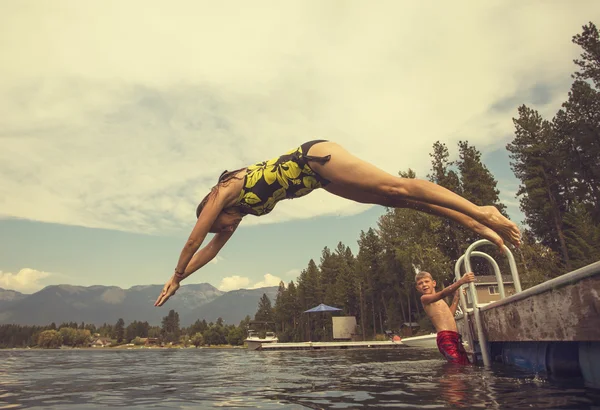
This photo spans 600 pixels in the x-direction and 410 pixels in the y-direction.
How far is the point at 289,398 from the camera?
3.78 meters

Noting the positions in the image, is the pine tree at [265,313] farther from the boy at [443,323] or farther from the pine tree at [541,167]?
the boy at [443,323]

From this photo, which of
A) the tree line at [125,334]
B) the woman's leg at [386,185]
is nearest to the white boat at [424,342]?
the woman's leg at [386,185]

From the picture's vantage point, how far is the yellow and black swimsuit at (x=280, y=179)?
12.4 ft

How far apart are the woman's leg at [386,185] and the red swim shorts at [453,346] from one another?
4356 mm

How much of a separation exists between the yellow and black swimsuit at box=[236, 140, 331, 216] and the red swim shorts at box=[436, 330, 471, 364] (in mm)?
5151

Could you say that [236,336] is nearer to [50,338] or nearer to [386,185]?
[50,338]

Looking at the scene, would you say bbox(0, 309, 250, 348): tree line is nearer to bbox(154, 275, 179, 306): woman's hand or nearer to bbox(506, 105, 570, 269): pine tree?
bbox(506, 105, 570, 269): pine tree

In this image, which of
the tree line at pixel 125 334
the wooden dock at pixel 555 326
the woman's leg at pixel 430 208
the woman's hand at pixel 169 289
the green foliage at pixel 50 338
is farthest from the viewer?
the green foliage at pixel 50 338

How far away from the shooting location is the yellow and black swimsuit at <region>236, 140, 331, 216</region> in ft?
12.4

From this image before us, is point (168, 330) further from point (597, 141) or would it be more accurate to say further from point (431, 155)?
point (597, 141)

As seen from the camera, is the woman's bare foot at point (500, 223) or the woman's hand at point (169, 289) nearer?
the woman's bare foot at point (500, 223)

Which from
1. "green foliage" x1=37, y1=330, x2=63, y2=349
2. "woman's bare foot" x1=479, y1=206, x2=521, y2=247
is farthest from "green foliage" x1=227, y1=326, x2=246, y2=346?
"woman's bare foot" x1=479, y1=206, x2=521, y2=247

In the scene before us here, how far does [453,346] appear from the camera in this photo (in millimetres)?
7547

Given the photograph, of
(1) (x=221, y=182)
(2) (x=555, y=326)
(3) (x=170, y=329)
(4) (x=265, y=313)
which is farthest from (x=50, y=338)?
(2) (x=555, y=326)
